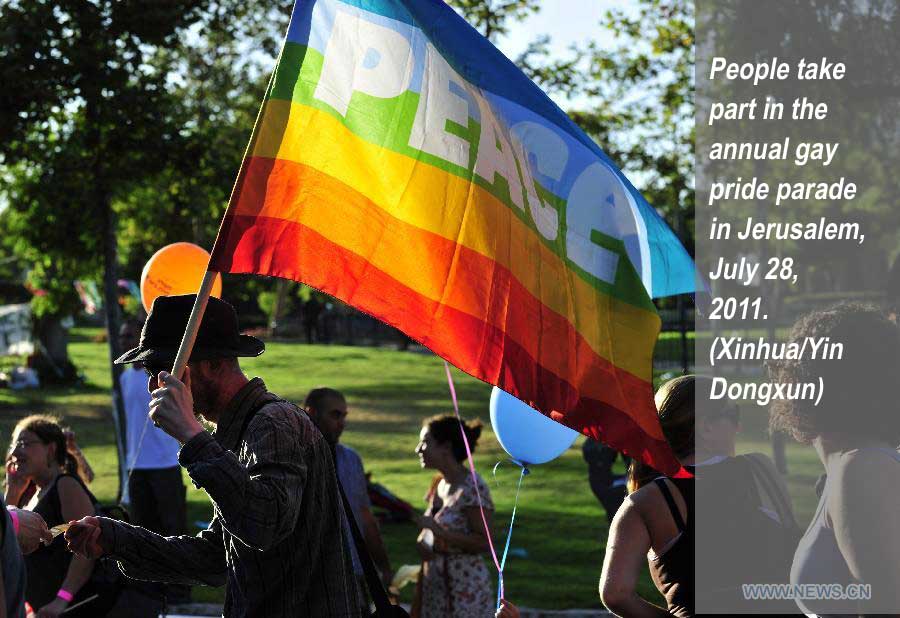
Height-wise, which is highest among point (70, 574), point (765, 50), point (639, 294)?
point (765, 50)

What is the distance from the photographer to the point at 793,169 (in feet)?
65.2

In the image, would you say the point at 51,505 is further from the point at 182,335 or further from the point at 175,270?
the point at 175,270

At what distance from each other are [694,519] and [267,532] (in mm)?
1354

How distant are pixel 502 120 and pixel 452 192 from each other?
0.99 feet

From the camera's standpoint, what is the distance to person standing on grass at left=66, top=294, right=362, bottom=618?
345 cm

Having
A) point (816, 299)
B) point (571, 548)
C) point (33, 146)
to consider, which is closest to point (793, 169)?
point (571, 548)

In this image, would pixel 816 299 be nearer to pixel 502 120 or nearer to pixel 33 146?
pixel 33 146

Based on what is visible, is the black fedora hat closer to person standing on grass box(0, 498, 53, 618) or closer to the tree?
person standing on grass box(0, 498, 53, 618)

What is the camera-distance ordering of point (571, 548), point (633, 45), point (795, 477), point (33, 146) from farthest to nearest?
1. point (633, 45)
2. point (795, 477)
3. point (33, 146)
4. point (571, 548)

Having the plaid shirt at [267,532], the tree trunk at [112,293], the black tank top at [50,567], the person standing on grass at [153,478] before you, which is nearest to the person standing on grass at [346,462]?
the black tank top at [50,567]

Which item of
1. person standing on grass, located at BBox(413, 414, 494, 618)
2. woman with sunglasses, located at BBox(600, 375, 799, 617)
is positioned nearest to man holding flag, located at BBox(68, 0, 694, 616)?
woman with sunglasses, located at BBox(600, 375, 799, 617)

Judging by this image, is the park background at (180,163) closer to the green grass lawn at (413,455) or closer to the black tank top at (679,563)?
the green grass lawn at (413,455)

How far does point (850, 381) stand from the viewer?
12.1 feet

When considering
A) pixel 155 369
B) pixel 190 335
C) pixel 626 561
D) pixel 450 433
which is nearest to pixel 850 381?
pixel 626 561
